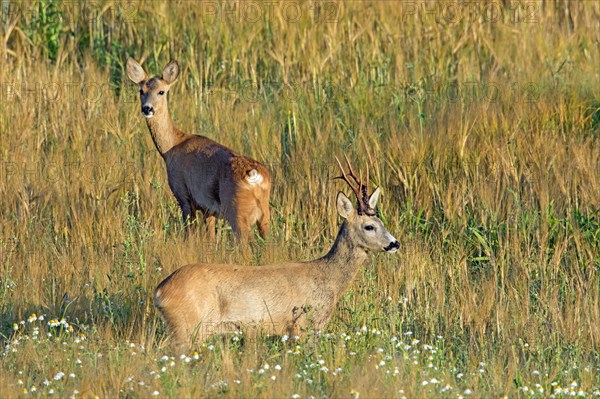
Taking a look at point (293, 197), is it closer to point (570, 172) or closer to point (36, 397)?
point (570, 172)

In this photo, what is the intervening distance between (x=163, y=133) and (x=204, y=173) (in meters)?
0.81

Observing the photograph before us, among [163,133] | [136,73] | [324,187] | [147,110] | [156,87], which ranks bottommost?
[324,187]

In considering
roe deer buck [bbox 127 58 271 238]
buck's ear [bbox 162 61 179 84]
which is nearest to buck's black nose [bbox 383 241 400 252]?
roe deer buck [bbox 127 58 271 238]

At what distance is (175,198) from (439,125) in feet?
7.30

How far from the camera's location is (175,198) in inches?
363

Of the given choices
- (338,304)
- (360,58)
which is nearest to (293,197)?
(338,304)

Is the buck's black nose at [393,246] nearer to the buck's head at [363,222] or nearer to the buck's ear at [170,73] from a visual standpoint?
the buck's head at [363,222]

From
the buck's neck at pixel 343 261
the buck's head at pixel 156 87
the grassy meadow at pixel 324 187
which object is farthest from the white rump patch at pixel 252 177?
the buck's neck at pixel 343 261

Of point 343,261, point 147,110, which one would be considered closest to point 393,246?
point 343,261

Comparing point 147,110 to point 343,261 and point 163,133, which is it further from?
point 343,261

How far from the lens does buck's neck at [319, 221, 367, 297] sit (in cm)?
691

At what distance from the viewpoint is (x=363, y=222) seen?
691 centimetres

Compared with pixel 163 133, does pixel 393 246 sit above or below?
below

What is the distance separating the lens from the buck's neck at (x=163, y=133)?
943 cm
